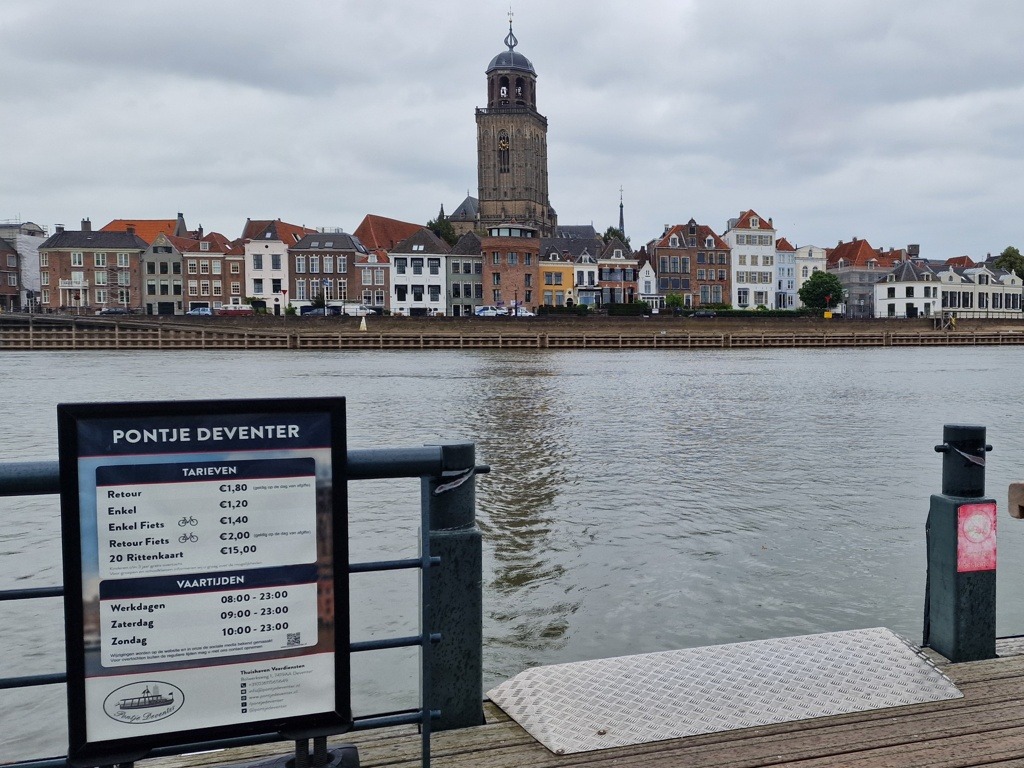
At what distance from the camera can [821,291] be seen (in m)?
104

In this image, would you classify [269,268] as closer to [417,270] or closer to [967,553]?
[417,270]

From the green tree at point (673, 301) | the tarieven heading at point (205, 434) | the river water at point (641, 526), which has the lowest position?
the river water at point (641, 526)

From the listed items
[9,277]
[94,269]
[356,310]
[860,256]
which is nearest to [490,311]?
[356,310]

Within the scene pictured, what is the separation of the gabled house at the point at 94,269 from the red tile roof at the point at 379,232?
25428 millimetres

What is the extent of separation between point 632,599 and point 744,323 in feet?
252

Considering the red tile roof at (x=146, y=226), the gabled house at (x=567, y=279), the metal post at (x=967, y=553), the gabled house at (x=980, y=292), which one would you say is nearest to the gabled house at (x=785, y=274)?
the gabled house at (x=980, y=292)

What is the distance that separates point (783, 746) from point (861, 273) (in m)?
124

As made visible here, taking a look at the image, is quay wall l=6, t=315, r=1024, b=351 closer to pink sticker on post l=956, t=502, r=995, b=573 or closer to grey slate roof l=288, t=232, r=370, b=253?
grey slate roof l=288, t=232, r=370, b=253

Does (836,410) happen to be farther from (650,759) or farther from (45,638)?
(650,759)

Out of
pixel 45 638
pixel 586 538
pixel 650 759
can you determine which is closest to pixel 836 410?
pixel 586 538

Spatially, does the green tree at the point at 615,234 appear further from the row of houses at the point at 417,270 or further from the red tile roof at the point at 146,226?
the red tile roof at the point at 146,226

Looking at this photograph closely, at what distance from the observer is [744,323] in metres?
82.4

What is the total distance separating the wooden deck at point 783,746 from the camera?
3.19 meters

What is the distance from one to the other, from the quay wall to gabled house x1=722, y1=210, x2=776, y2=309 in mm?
21244
